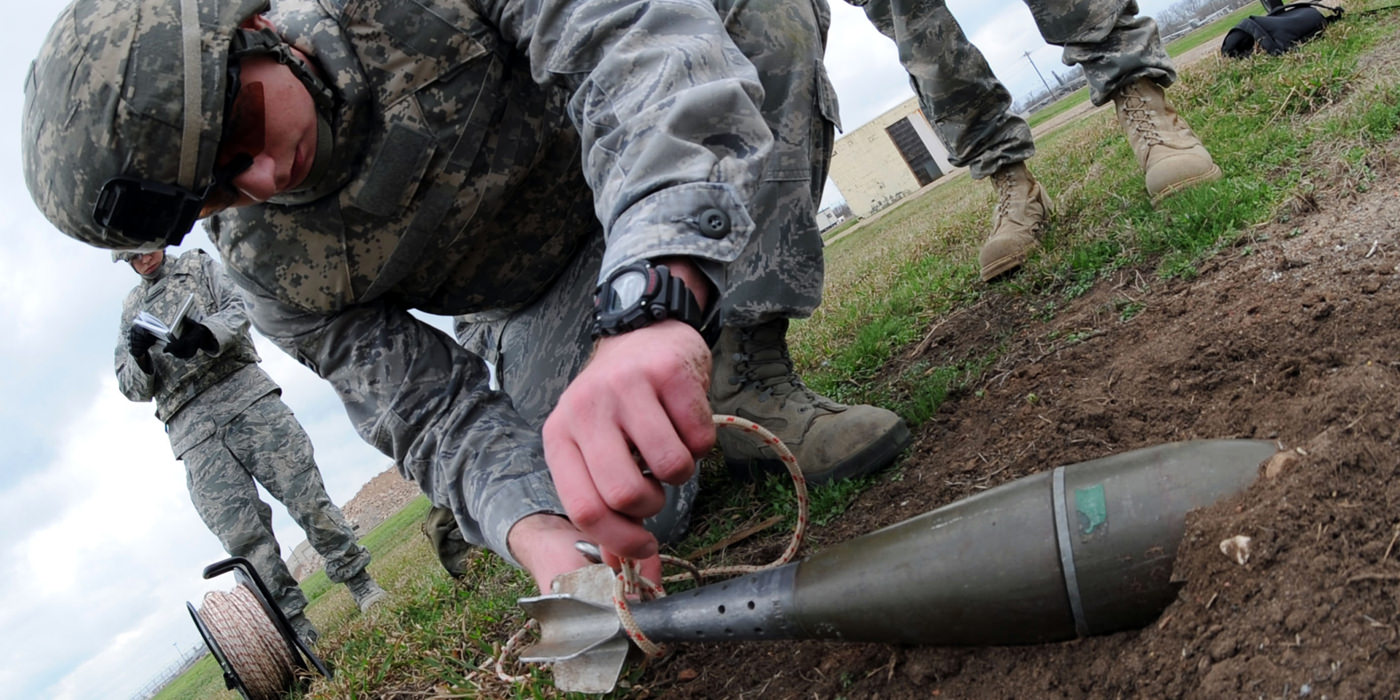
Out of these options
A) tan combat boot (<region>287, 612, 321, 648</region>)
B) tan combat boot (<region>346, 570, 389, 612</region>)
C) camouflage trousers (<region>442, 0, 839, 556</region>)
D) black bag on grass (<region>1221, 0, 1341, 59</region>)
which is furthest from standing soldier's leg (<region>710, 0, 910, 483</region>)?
tan combat boot (<region>346, 570, 389, 612</region>)

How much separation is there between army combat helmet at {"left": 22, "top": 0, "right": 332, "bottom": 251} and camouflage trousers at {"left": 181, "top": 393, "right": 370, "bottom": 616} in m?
4.10

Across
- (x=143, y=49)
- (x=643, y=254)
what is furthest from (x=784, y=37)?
(x=143, y=49)

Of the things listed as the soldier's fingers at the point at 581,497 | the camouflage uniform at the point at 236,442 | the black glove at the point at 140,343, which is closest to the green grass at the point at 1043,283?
the soldier's fingers at the point at 581,497

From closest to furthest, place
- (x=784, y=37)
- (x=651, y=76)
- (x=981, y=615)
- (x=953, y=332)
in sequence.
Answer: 1. (x=981, y=615)
2. (x=651, y=76)
3. (x=784, y=37)
4. (x=953, y=332)

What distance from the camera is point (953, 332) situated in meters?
3.38

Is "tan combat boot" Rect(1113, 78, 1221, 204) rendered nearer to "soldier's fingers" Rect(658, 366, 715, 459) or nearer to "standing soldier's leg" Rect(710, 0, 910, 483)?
"standing soldier's leg" Rect(710, 0, 910, 483)

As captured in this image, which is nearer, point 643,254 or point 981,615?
point 981,615

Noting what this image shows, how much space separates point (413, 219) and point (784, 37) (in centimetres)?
127

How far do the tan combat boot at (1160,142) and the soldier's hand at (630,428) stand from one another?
2.49 m

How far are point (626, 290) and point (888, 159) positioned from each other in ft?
113

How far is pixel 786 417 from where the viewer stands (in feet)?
8.78

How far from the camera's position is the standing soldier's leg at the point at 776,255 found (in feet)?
9.00

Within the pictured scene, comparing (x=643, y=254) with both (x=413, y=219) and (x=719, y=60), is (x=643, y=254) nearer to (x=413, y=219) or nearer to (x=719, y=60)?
(x=719, y=60)

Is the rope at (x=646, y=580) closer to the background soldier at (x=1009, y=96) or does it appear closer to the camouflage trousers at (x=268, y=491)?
the background soldier at (x=1009, y=96)
